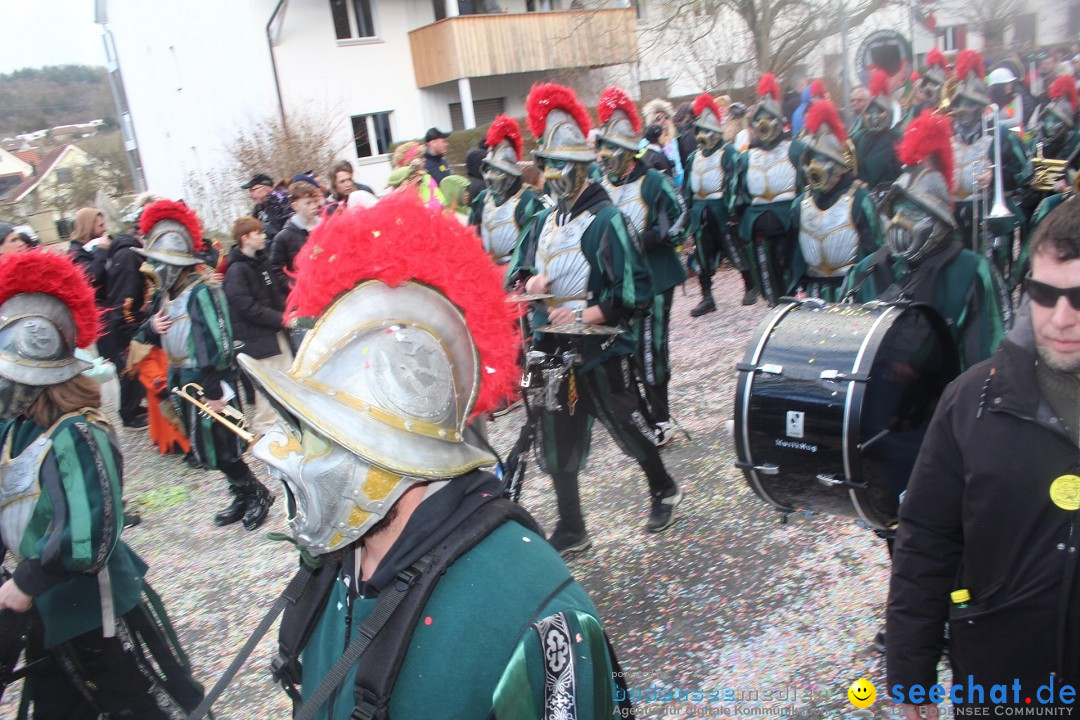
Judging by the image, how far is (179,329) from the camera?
5.58 metres

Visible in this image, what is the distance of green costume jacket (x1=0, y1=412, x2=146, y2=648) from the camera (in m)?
2.59

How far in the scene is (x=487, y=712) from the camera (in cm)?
141

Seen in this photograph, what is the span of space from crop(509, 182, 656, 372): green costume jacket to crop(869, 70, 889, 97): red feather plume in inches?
265

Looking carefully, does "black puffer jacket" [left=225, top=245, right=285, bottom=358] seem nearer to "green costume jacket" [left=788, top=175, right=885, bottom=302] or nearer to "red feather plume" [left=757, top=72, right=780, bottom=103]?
"green costume jacket" [left=788, top=175, right=885, bottom=302]

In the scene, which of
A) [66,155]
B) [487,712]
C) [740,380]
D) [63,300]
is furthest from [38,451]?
Result: [66,155]

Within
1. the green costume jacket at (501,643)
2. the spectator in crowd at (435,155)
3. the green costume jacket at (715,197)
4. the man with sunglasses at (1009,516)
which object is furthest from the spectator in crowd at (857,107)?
the green costume jacket at (501,643)

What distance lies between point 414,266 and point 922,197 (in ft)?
8.89

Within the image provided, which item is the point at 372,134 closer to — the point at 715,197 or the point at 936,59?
the point at 936,59

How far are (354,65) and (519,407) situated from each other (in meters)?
18.2

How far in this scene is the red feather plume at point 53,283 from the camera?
9.55ft

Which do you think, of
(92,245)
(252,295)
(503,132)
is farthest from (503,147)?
(92,245)

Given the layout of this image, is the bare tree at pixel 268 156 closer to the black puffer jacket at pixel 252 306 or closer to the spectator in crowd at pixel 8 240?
the black puffer jacket at pixel 252 306

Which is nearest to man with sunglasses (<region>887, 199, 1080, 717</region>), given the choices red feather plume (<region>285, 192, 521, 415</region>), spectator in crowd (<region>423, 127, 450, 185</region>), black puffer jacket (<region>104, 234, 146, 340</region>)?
red feather plume (<region>285, 192, 521, 415</region>)

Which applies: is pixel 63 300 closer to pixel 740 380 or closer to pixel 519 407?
pixel 740 380
